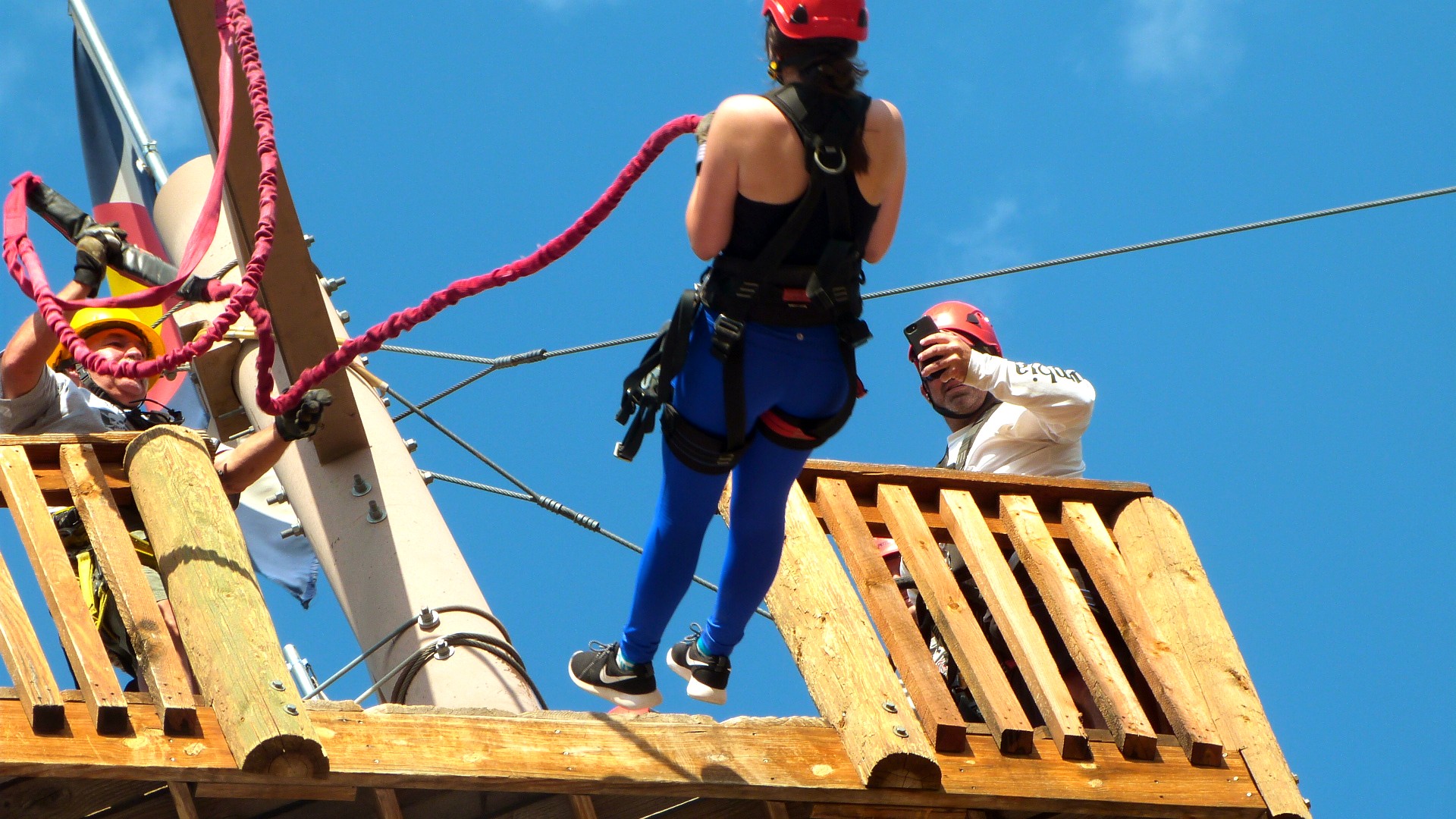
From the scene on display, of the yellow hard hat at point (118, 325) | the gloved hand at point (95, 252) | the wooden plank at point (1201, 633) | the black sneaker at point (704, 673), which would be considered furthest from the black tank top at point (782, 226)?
the yellow hard hat at point (118, 325)

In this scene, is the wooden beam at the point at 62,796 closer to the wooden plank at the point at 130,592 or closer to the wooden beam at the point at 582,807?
the wooden plank at the point at 130,592

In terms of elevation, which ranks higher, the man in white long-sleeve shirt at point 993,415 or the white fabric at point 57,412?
the white fabric at point 57,412

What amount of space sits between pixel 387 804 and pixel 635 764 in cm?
64

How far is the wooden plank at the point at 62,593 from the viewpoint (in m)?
4.48

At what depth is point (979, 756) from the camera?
16.9ft

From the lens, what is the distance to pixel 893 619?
18.5 feet

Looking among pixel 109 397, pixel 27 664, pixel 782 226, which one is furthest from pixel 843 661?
pixel 109 397

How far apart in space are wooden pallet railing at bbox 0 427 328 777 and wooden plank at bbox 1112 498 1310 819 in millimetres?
2644

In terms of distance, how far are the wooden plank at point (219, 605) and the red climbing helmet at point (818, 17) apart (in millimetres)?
2003

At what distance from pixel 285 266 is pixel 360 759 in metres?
2.58

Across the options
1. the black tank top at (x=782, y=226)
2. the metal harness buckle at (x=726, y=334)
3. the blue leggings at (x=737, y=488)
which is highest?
the black tank top at (x=782, y=226)

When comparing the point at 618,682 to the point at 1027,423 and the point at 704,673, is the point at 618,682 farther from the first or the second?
the point at 1027,423

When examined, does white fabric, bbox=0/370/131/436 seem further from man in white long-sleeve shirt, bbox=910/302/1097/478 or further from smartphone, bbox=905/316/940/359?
man in white long-sleeve shirt, bbox=910/302/1097/478

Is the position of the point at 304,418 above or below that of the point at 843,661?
above
